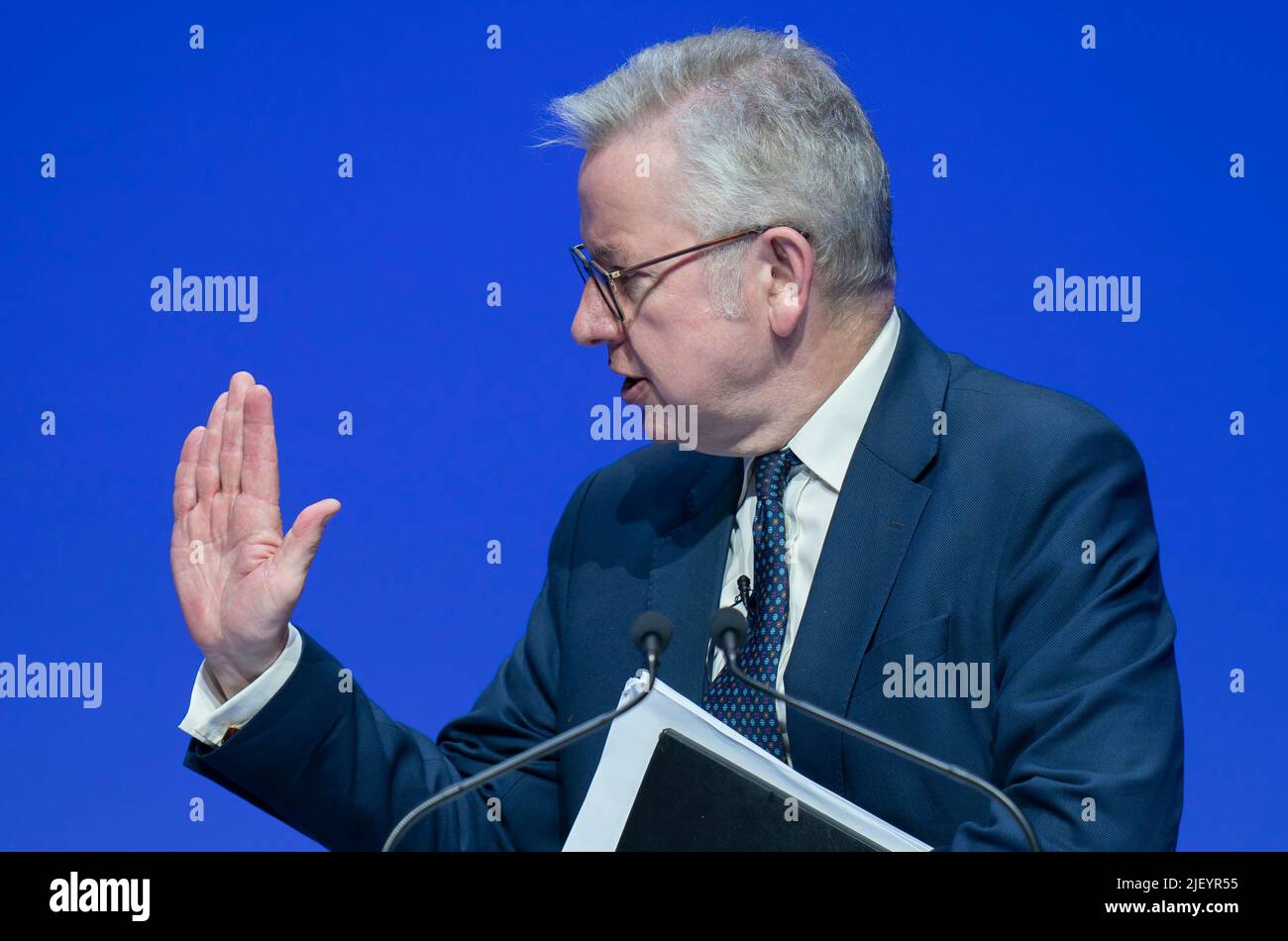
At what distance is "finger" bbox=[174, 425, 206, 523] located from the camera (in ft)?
5.93

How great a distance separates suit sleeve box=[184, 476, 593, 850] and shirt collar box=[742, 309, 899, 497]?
0.39 meters

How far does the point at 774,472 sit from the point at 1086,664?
0.45m

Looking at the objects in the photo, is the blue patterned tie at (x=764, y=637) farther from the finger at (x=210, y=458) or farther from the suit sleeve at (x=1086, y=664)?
the finger at (x=210, y=458)

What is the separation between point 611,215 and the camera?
1.88 m

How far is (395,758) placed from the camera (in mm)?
1843

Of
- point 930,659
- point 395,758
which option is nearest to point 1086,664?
point 930,659

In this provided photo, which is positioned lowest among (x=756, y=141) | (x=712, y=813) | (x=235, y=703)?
(x=712, y=813)

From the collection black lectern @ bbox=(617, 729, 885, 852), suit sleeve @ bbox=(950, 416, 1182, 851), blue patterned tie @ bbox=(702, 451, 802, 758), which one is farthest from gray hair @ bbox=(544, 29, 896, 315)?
black lectern @ bbox=(617, 729, 885, 852)

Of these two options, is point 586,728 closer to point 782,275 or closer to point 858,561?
point 858,561

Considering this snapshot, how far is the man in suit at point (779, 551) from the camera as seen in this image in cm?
168
